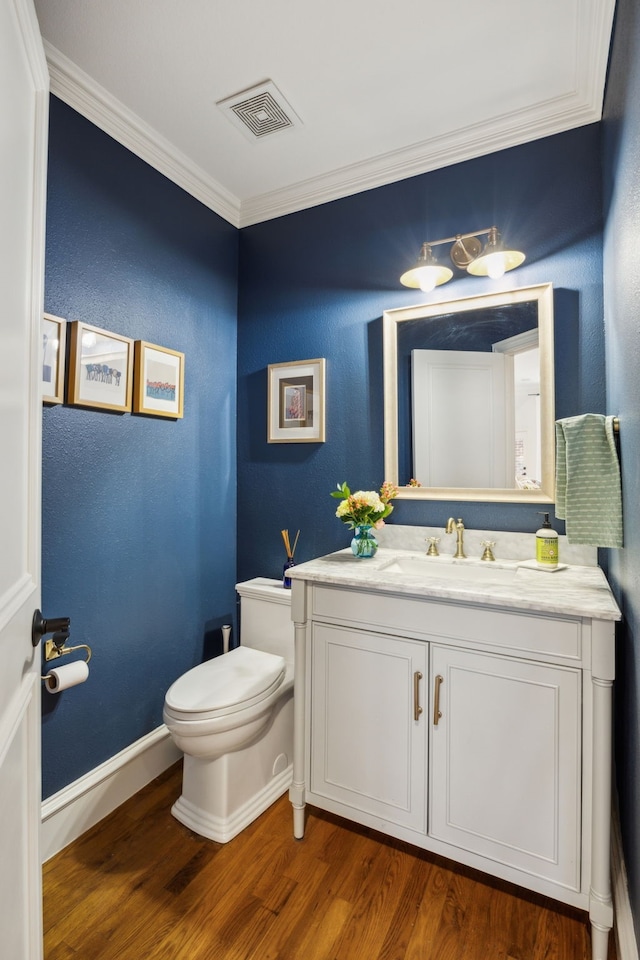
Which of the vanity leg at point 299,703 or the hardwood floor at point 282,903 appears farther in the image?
the vanity leg at point 299,703

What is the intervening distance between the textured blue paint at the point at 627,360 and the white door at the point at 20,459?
1.24 metres

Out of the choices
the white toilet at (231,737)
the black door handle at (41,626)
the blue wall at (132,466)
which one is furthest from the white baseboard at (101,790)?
the black door handle at (41,626)

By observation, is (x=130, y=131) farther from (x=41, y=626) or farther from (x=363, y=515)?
(x=41, y=626)

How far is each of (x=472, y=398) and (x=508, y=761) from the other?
1297 millimetres

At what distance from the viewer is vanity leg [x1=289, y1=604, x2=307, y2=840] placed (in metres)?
1.66

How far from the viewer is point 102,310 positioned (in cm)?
181

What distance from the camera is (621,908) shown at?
4.05 ft

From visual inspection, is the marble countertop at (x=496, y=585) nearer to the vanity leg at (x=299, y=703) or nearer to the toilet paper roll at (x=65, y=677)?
the vanity leg at (x=299, y=703)

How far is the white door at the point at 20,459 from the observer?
78cm

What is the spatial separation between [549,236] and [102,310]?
173 centimetres

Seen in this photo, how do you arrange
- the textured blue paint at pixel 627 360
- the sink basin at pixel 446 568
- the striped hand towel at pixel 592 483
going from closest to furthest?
the textured blue paint at pixel 627 360
the striped hand towel at pixel 592 483
the sink basin at pixel 446 568

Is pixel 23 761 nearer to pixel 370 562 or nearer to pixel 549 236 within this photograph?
pixel 370 562

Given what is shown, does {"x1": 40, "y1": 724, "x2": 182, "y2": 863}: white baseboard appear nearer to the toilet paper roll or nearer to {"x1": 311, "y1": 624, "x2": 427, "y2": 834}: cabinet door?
the toilet paper roll

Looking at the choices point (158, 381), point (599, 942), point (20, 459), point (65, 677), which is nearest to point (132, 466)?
point (158, 381)
